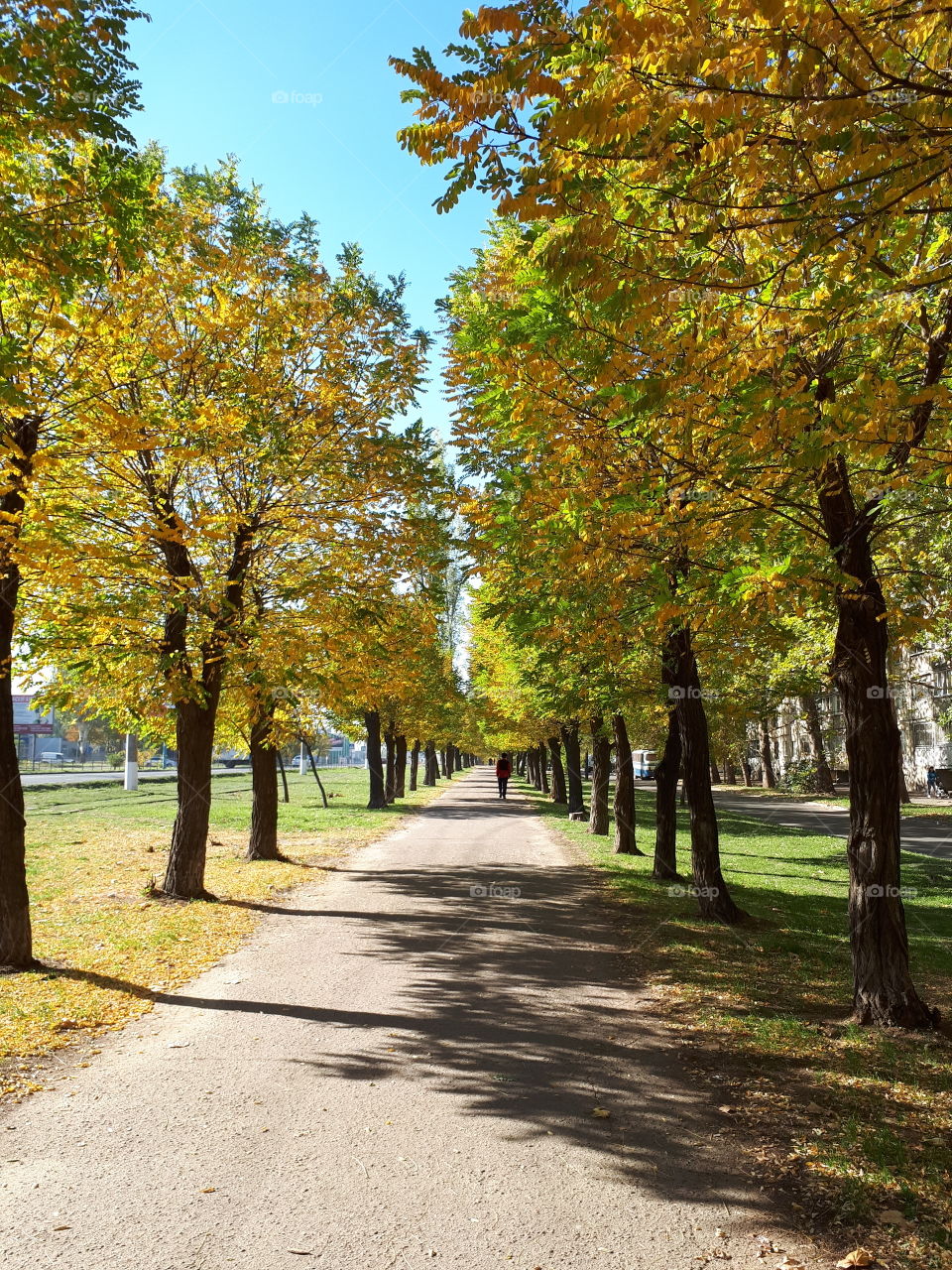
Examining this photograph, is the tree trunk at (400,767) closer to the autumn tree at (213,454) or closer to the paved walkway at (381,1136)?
the autumn tree at (213,454)

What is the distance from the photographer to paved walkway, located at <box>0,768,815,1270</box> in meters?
3.46

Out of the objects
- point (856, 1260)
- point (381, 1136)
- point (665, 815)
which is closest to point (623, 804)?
point (665, 815)

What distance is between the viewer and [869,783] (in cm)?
666

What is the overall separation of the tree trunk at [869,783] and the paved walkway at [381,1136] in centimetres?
191

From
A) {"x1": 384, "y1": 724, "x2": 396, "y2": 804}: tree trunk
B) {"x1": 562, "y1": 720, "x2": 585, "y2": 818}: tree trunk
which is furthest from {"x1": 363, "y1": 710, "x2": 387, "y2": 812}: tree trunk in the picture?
{"x1": 562, "y1": 720, "x2": 585, "y2": 818}: tree trunk

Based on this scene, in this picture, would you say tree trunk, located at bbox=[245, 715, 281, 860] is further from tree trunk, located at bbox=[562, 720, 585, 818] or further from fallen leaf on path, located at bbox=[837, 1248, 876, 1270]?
fallen leaf on path, located at bbox=[837, 1248, 876, 1270]

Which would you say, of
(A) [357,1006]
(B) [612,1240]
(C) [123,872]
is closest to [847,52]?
(B) [612,1240]

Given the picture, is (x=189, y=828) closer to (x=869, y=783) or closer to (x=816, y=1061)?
(x=816, y=1061)

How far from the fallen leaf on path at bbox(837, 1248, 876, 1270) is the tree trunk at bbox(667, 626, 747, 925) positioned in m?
7.44

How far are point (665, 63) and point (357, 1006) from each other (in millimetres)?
6729

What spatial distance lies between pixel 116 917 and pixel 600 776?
13755mm

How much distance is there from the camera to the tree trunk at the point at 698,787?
10773 mm

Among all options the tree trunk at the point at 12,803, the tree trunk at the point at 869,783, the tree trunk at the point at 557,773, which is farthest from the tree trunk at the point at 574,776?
the tree trunk at the point at 12,803

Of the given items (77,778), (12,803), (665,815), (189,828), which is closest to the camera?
(12,803)
